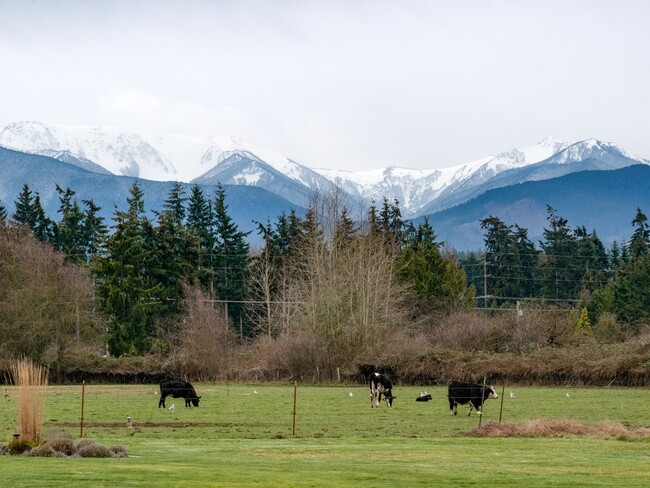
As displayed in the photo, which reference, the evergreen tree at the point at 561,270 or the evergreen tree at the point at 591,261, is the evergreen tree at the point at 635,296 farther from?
the evergreen tree at the point at 561,270

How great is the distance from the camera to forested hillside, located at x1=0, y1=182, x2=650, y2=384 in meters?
69.4

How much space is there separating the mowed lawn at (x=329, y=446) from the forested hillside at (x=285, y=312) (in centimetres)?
1616

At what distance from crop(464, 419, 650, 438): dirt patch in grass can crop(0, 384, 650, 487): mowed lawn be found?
0.71 m

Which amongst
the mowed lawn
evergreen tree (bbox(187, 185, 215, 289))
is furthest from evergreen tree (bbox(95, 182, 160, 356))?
the mowed lawn

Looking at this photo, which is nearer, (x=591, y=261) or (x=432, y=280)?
(x=432, y=280)

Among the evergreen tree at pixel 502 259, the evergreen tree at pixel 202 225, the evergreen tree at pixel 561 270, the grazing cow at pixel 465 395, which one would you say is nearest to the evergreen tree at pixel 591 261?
the evergreen tree at pixel 561 270

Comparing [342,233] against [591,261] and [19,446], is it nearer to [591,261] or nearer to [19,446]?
[591,261]

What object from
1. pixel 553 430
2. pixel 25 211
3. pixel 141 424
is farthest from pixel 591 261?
pixel 553 430

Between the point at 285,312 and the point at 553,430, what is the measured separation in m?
63.6

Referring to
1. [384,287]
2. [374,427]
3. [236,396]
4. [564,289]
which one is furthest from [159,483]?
[564,289]

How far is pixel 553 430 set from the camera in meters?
31.9

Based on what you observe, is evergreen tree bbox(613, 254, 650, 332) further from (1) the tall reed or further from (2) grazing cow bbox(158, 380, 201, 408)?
(1) the tall reed

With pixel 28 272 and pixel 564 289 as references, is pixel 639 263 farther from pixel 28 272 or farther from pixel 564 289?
pixel 28 272

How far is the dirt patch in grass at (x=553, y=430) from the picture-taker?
31.4 metres
